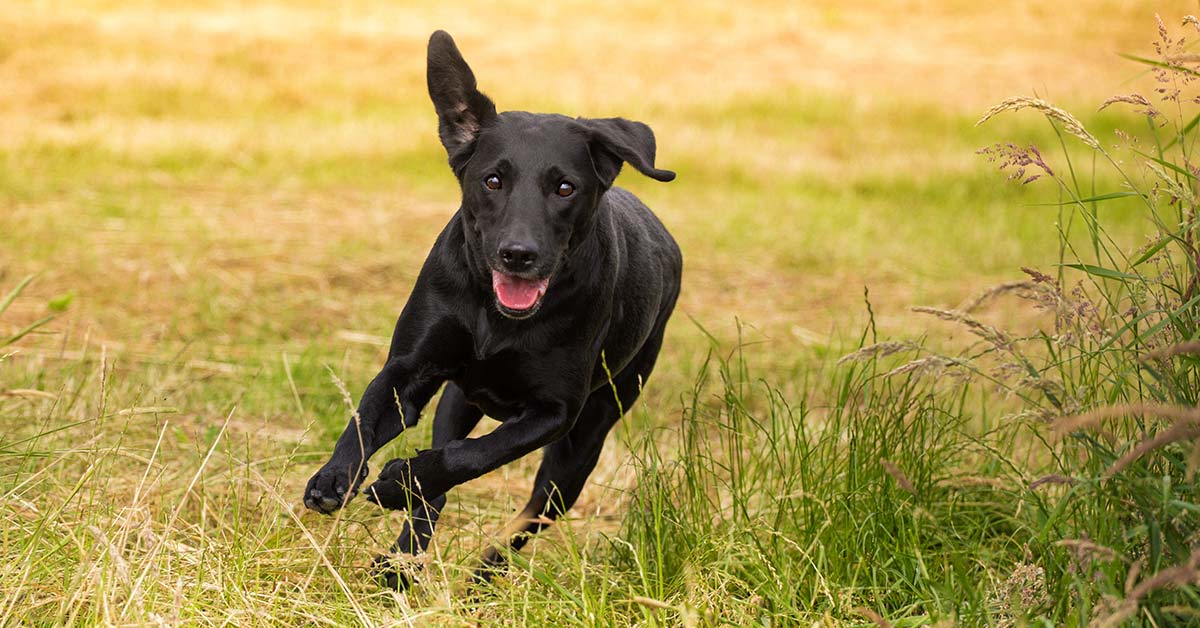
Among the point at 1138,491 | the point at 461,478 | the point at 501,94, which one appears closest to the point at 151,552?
the point at 461,478

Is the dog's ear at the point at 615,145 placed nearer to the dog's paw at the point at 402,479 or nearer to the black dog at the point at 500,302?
the black dog at the point at 500,302

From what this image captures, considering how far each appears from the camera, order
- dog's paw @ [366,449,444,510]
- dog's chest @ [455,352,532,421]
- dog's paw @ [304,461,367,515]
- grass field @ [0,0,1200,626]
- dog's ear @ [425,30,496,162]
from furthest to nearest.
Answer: dog's ear @ [425,30,496,162]
dog's chest @ [455,352,532,421]
dog's paw @ [366,449,444,510]
dog's paw @ [304,461,367,515]
grass field @ [0,0,1200,626]

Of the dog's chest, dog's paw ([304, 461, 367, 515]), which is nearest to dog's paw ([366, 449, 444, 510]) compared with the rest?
dog's paw ([304, 461, 367, 515])

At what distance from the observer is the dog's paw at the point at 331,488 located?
126 inches

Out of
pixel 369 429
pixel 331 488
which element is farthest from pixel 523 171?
pixel 331 488

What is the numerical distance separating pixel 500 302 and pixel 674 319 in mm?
4464

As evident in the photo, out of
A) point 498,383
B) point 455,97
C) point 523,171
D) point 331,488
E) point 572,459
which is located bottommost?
point 572,459

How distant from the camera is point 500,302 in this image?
3348mm

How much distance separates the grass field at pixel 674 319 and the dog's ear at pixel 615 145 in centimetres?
67

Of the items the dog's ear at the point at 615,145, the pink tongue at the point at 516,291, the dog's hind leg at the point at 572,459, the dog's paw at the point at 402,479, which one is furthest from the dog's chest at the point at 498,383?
the dog's ear at the point at 615,145

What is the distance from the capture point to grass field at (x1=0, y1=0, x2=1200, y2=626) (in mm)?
2959

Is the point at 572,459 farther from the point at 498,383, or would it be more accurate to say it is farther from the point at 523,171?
the point at 523,171

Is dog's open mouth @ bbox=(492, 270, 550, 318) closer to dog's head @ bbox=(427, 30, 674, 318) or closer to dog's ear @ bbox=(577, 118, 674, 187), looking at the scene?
dog's head @ bbox=(427, 30, 674, 318)

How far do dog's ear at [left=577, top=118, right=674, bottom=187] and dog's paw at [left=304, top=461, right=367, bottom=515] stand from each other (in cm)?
108
